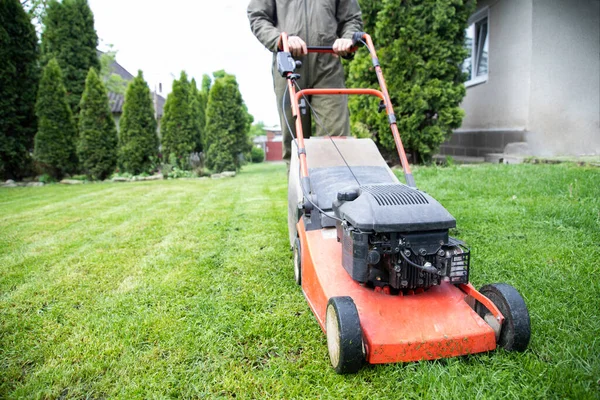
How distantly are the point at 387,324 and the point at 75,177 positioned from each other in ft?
32.9

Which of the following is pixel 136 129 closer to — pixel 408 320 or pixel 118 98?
pixel 408 320

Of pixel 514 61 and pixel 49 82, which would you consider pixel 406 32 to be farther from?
pixel 49 82

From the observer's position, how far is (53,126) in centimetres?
929

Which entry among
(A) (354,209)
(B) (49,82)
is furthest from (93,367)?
(B) (49,82)

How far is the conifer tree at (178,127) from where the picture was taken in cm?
1105

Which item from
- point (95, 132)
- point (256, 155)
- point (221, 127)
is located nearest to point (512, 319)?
point (95, 132)

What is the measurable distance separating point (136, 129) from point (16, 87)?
96.2 inches

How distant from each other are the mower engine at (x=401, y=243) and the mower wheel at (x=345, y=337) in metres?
0.19

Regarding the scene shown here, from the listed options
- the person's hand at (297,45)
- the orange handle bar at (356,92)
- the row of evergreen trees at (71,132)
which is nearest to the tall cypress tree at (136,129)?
the row of evergreen trees at (71,132)

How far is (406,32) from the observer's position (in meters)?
6.04

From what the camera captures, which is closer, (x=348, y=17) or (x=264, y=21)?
(x=264, y=21)

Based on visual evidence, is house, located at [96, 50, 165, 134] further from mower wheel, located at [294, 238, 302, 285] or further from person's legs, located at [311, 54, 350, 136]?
mower wheel, located at [294, 238, 302, 285]

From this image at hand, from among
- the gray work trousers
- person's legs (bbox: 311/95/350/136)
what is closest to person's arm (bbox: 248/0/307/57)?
the gray work trousers

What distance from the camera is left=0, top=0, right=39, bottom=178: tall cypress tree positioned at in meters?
8.80
